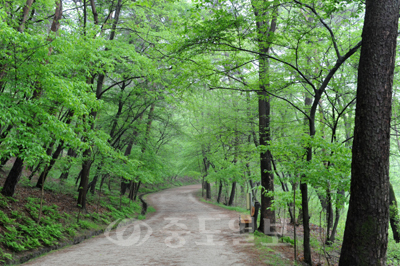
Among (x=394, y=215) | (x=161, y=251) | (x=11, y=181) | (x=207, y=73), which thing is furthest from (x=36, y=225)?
(x=394, y=215)

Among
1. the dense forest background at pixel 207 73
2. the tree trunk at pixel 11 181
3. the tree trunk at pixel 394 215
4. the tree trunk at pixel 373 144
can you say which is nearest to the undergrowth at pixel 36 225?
the tree trunk at pixel 11 181

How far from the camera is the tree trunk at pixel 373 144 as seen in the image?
3898 millimetres

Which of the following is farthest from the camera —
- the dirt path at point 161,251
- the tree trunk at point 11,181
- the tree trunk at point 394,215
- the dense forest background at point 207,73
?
the tree trunk at point 394,215

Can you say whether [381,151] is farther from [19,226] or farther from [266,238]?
[19,226]

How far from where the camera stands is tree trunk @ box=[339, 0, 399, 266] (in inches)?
153

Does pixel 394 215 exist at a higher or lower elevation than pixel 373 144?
lower

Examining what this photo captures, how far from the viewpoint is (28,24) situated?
960 cm

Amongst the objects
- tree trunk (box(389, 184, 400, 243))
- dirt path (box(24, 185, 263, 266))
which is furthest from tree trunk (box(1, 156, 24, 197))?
tree trunk (box(389, 184, 400, 243))

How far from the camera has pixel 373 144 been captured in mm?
3971

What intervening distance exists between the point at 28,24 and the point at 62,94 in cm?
539

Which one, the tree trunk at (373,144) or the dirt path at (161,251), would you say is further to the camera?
the dirt path at (161,251)

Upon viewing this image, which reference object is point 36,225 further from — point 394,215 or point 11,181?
point 394,215

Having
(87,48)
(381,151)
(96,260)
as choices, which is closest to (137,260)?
(96,260)

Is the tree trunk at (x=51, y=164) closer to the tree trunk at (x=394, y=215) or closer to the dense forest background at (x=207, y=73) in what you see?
the dense forest background at (x=207, y=73)
